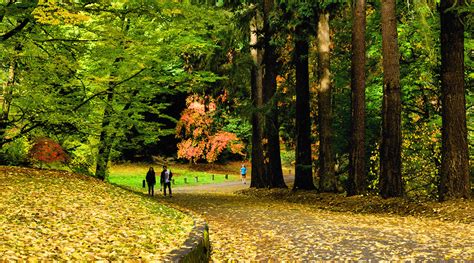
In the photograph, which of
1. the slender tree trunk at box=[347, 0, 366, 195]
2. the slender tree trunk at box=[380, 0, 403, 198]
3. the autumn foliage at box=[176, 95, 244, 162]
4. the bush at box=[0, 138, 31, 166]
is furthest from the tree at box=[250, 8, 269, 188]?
the autumn foliage at box=[176, 95, 244, 162]

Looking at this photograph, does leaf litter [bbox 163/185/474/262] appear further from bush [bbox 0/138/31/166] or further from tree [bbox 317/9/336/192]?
bush [bbox 0/138/31/166]

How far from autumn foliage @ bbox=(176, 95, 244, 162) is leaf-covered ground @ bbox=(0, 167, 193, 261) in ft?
99.4

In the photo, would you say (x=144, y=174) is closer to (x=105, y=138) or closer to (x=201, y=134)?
(x=201, y=134)

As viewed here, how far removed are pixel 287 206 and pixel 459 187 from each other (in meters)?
5.86

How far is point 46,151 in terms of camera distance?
15.9m

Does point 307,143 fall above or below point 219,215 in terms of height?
above

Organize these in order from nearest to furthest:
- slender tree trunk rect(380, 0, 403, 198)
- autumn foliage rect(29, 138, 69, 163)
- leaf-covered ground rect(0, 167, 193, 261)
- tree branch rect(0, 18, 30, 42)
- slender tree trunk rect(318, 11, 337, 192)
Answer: leaf-covered ground rect(0, 167, 193, 261)
tree branch rect(0, 18, 30, 42)
slender tree trunk rect(380, 0, 403, 198)
autumn foliage rect(29, 138, 69, 163)
slender tree trunk rect(318, 11, 337, 192)

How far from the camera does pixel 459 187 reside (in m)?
12.7

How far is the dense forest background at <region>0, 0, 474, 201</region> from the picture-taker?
1267 cm

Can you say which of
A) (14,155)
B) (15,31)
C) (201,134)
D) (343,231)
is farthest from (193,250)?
(201,134)

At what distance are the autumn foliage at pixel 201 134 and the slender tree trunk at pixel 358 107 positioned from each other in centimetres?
2678

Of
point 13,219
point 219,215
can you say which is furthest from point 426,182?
point 13,219

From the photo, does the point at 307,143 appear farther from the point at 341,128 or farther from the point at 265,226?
the point at 265,226

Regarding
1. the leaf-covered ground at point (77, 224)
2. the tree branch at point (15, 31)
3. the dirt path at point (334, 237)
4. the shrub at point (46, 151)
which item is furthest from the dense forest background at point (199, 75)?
the leaf-covered ground at point (77, 224)
